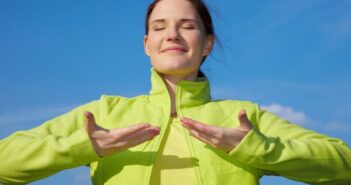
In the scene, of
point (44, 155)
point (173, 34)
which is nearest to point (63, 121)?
point (44, 155)

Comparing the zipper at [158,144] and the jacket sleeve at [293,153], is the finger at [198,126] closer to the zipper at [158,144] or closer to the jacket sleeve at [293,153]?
the jacket sleeve at [293,153]

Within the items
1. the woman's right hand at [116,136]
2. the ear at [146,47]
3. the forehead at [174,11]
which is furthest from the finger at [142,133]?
the ear at [146,47]

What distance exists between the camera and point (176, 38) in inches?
173

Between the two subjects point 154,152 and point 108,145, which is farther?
point 154,152

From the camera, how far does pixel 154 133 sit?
3.71 metres

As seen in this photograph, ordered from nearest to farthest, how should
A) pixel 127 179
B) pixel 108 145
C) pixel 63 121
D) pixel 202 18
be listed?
1. pixel 108 145
2. pixel 127 179
3. pixel 63 121
4. pixel 202 18

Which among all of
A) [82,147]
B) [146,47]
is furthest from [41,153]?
[146,47]

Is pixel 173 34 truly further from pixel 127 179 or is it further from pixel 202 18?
pixel 127 179

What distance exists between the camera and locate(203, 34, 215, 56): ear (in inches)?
192

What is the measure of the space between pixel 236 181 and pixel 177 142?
1.71 ft

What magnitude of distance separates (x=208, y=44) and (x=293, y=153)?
142cm

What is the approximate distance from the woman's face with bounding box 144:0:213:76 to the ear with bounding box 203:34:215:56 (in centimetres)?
21

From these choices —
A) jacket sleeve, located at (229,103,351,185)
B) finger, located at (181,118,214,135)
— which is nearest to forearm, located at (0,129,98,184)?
finger, located at (181,118,214,135)

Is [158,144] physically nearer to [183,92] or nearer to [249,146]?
[183,92]
